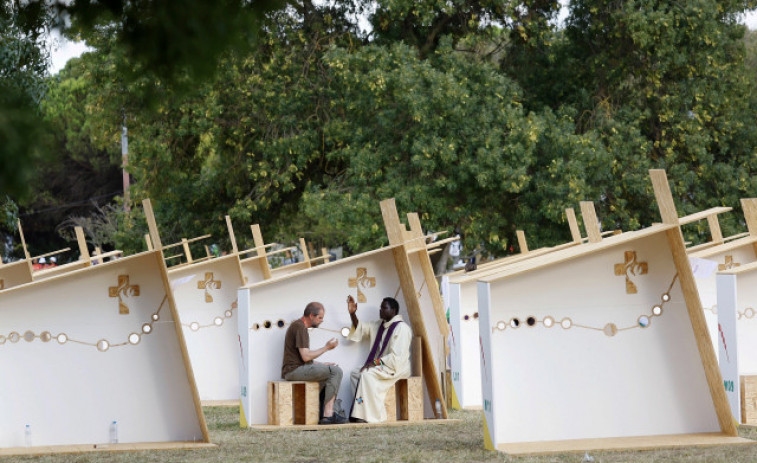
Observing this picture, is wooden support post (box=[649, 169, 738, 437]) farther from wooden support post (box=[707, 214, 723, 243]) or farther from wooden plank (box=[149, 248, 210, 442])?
wooden support post (box=[707, 214, 723, 243])

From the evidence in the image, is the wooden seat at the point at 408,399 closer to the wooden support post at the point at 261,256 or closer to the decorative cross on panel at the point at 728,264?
the decorative cross on panel at the point at 728,264

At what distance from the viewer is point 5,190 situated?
439 centimetres

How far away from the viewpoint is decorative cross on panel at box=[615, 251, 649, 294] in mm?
11406

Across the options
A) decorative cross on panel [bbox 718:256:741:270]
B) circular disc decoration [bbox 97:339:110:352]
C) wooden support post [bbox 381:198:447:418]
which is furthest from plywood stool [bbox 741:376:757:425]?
circular disc decoration [bbox 97:339:110:352]

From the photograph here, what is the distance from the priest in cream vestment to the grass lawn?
438 millimetres

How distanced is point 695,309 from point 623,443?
1.37 m

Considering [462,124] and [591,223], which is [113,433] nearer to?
[591,223]

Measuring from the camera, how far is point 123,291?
465 inches

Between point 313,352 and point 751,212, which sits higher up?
point 751,212

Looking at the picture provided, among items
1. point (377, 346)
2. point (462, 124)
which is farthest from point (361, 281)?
point (462, 124)

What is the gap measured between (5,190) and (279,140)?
2048cm

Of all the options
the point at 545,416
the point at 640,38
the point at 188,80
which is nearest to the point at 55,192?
the point at 640,38

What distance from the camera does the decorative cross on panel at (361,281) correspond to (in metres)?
14.2

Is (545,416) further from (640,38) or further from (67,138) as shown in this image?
(67,138)
